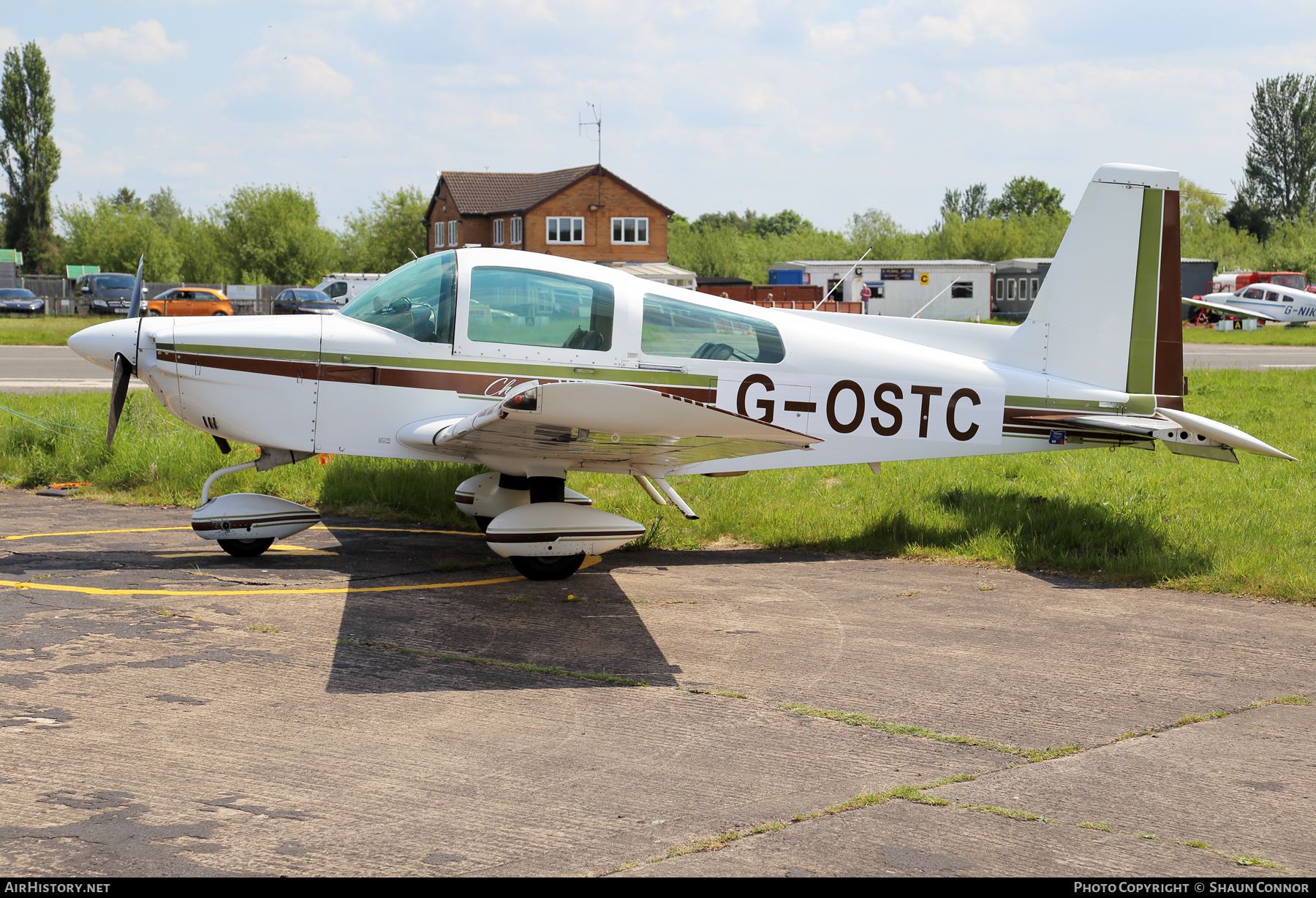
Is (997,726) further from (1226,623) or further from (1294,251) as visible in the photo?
(1294,251)

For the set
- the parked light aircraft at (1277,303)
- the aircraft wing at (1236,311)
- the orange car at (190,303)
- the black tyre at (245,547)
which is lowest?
the black tyre at (245,547)

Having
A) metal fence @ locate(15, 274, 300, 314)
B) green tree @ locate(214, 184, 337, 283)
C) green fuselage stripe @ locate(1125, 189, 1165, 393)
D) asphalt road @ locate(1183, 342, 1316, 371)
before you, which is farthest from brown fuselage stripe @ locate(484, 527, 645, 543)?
green tree @ locate(214, 184, 337, 283)

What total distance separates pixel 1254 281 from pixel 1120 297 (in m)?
50.7

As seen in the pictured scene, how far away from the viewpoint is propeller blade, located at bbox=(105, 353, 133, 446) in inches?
308

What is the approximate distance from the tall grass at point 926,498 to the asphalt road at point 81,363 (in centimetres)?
449

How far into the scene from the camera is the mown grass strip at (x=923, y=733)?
4398 mm

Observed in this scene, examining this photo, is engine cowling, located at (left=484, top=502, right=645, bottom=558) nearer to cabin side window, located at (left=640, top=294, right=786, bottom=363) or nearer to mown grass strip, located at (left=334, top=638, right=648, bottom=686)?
mown grass strip, located at (left=334, top=638, right=648, bottom=686)

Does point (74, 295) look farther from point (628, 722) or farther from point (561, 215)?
point (628, 722)

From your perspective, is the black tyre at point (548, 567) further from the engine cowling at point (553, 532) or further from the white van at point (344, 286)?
the white van at point (344, 286)

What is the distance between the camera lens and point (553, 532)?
7090 mm

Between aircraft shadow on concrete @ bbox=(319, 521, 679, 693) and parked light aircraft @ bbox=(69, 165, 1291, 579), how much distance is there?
0.40m

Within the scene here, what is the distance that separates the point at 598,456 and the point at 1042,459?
6154 millimetres

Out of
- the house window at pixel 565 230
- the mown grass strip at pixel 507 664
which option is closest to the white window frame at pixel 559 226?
the house window at pixel 565 230

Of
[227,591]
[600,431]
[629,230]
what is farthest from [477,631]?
[629,230]
